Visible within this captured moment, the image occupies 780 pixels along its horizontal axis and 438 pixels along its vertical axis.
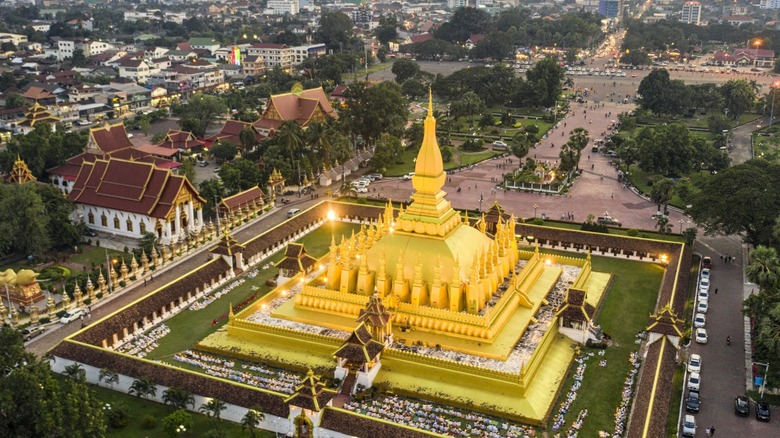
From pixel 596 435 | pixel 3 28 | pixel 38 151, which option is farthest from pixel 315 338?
pixel 3 28

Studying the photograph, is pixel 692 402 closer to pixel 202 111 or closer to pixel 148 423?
pixel 148 423

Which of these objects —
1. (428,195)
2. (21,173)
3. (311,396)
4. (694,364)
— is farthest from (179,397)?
(21,173)

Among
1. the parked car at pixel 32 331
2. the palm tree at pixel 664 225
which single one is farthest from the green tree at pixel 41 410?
the palm tree at pixel 664 225

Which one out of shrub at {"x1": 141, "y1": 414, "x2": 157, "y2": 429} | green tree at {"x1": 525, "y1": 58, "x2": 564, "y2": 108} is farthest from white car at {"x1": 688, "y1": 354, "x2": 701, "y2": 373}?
green tree at {"x1": 525, "y1": 58, "x2": 564, "y2": 108}

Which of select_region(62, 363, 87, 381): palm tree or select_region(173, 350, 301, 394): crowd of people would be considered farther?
select_region(173, 350, 301, 394): crowd of people

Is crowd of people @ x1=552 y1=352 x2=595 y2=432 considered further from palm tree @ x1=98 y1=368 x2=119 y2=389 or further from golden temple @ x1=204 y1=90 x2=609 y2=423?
palm tree @ x1=98 y1=368 x2=119 y2=389

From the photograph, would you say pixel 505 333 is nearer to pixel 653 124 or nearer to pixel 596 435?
pixel 596 435
